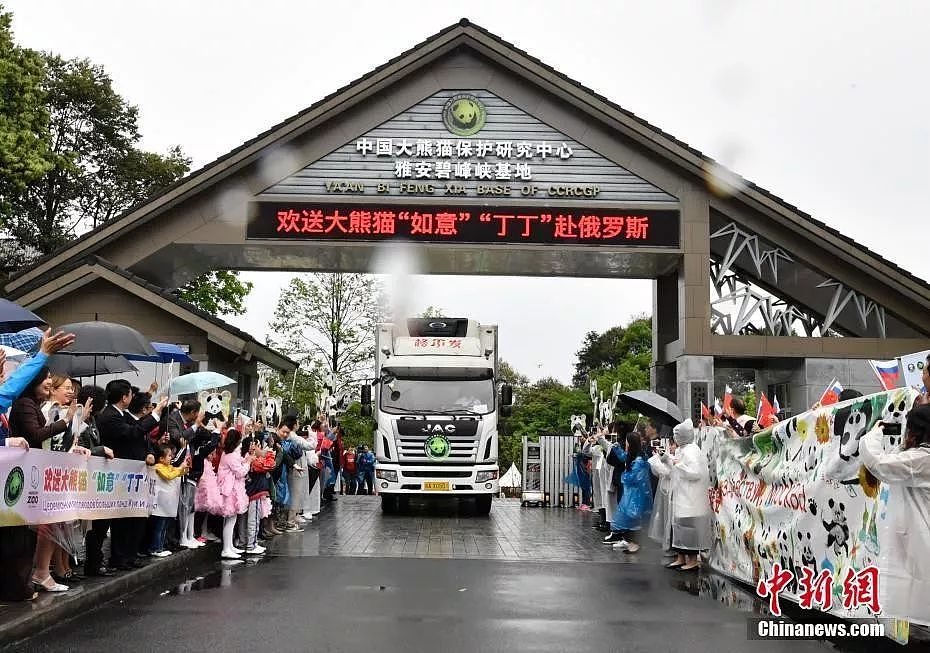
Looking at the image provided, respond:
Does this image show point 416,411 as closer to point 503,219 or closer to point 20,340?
point 503,219

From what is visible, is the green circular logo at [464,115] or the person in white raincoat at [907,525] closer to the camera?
the person in white raincoat at [907,525]

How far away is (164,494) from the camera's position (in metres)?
11.6

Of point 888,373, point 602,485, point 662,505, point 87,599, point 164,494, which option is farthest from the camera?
point 602,485

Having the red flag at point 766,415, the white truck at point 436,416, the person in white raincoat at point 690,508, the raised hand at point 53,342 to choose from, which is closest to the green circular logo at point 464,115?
the white truck at point 436,416

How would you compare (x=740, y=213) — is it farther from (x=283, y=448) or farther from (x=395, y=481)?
(x=283, y=448)

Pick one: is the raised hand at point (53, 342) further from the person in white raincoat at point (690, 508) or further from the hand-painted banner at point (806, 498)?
the person in white raincoat at point (690, 508)

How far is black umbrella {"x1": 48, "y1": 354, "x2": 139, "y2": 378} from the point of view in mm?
14086

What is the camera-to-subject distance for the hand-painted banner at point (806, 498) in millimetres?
7793

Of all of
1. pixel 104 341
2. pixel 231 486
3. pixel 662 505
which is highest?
pixel 104 341

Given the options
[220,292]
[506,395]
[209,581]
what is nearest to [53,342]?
[209,581]

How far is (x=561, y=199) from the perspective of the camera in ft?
73.8

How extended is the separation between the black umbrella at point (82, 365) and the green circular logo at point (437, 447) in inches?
256

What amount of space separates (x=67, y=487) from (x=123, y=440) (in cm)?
179

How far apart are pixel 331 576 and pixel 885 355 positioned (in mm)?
15380
